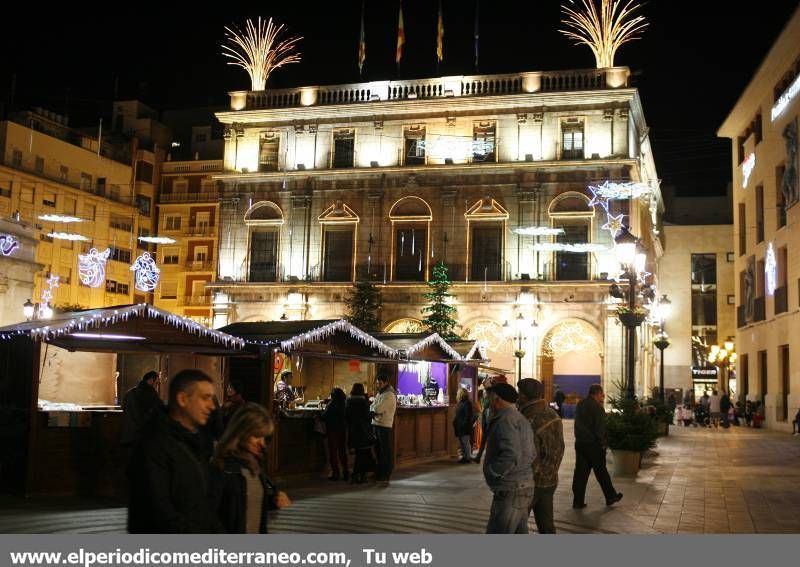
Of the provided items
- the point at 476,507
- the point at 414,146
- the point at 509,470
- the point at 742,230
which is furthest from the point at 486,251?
the point at 509,470

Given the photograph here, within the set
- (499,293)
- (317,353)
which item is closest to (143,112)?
(499,293)

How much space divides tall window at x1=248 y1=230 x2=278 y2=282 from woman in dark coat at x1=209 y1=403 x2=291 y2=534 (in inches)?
1525

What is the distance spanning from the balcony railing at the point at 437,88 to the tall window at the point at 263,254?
6.36m

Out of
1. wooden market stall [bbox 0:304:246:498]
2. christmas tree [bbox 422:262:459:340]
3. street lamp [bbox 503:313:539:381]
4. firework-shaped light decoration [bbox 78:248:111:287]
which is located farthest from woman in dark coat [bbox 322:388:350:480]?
firework-shaped light decoration [bbox 78:248:111:287]

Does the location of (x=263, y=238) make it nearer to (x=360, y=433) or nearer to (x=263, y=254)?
(x=263, y=254)

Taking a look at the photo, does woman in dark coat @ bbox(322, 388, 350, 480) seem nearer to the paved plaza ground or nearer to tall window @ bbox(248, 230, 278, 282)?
the paved plaza ground

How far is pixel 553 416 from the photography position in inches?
350

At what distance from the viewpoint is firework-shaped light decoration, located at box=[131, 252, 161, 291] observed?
43.4 m

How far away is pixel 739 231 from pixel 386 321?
1865 cm

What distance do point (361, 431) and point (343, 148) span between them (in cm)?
2954

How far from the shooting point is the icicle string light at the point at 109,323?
42.2 ft

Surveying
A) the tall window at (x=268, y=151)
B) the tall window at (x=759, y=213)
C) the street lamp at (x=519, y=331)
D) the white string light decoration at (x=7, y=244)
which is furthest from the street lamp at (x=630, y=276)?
the tall window at (x=268, y=151)

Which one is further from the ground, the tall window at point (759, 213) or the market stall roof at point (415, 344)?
the tall window at point (759, 213)

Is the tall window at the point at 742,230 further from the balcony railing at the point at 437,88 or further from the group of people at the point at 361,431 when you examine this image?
the group of people at the point at 361,431
